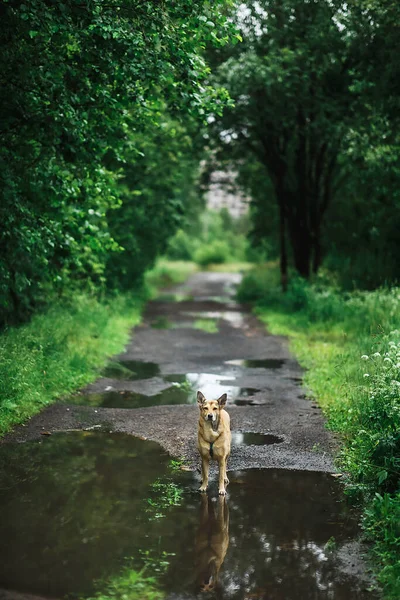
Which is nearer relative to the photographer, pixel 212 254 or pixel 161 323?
pixel 161 323

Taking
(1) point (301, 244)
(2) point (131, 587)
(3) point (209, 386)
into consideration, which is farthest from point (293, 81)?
(2) point (131, 587)

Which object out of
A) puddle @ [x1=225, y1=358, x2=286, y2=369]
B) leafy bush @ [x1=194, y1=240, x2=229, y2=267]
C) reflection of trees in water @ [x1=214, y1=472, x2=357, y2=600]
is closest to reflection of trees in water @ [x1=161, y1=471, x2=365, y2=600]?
reflection of trees in water @ [x1=214, y1=472, x2=357, y2=600]

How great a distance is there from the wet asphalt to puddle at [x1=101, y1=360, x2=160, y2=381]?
0.29 ft

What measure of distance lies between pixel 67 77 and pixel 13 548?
6513 mm

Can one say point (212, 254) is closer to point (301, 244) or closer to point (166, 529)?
point (301, 244)

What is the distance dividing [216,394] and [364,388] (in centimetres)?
314

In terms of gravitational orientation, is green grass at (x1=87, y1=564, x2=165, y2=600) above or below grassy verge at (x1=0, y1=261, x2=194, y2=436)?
below

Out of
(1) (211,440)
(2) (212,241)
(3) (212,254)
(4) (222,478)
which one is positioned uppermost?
(2) (212,241)

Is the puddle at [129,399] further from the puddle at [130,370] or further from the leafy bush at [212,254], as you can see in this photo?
the leafy bush at [212,254]

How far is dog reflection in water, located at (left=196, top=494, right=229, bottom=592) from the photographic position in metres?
4.91

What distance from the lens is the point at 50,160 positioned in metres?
9.98

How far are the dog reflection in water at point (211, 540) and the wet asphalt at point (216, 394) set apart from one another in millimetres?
1201

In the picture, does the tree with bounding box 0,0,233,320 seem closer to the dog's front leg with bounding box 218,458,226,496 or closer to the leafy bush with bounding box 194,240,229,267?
the dog's front leg with bounding box 218,458,226,496

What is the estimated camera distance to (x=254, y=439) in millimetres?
8484
